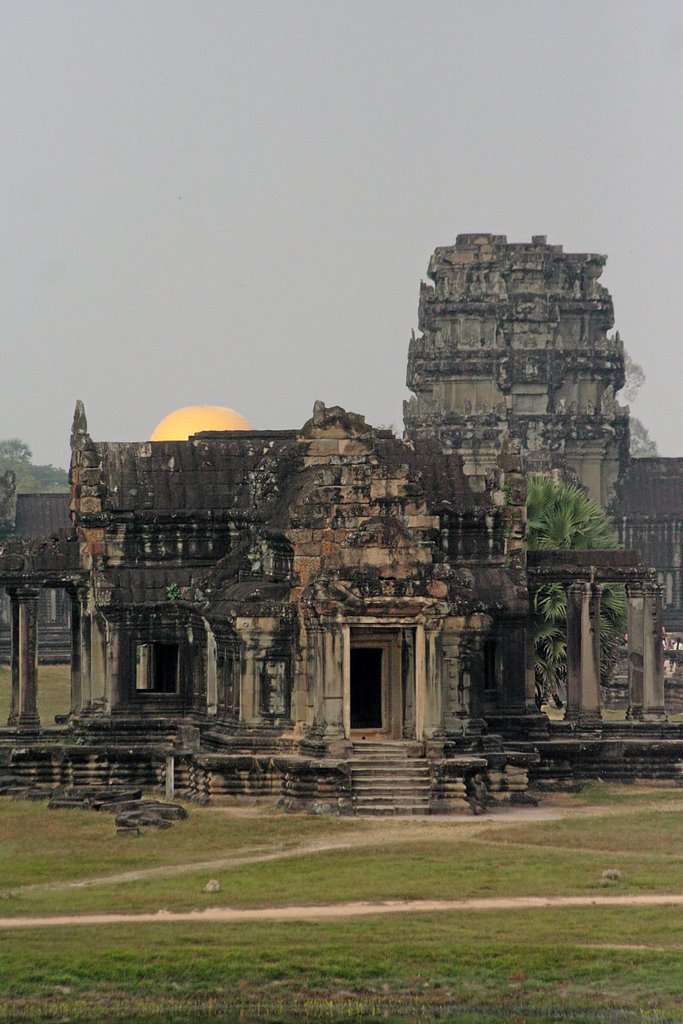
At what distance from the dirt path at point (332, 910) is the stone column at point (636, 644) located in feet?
57.0

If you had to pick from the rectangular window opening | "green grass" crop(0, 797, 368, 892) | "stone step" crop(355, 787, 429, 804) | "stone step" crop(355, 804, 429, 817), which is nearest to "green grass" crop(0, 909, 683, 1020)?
"green grass" crop(0, 797, 368, 892)

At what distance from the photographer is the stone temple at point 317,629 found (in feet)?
151

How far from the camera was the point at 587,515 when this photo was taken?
196ft

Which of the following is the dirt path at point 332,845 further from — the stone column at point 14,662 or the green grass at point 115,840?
the stone column at point 14,662

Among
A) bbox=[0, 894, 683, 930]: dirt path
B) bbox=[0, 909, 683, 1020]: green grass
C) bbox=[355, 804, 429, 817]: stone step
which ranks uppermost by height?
bbox=[355, 804, 429, 817]: stone step

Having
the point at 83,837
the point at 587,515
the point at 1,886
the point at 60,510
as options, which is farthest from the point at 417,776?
the point at 60,510

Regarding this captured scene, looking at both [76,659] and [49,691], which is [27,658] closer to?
[76,659]

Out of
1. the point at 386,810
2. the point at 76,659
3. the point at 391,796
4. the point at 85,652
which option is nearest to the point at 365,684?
the point at 391,796

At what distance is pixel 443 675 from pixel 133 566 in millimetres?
7876

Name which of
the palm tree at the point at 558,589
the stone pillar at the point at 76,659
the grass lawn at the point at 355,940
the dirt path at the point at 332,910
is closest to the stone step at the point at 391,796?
the grass lawn at the point at 355,940

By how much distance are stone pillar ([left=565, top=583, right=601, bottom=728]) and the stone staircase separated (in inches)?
285

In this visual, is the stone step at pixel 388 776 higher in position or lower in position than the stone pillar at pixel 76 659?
lower

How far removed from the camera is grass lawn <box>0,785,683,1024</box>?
102 feet

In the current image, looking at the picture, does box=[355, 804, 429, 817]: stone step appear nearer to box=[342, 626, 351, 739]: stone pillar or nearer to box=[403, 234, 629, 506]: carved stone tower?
box=[342, 626, 351, 739]: stone pillar
